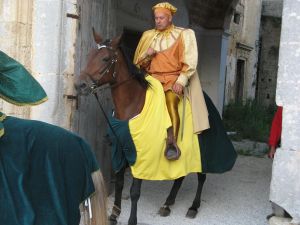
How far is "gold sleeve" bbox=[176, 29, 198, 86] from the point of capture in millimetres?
4629

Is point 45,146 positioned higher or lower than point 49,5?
lower

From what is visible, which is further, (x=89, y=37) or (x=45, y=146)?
(x=89, y=37)

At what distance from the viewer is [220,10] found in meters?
9.61

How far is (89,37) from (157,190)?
201cm

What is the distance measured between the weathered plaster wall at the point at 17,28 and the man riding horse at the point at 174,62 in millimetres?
1104

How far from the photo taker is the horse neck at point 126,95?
4.40 meters

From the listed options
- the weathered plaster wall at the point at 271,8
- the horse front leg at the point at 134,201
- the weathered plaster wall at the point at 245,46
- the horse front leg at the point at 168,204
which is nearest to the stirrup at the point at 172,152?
the horse front leg at the point at 134,201

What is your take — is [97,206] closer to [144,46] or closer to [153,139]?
[153,139]

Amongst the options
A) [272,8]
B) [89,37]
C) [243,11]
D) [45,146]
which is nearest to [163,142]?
[89,37]

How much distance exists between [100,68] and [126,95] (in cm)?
36

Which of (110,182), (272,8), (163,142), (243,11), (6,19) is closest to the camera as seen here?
(163,142)

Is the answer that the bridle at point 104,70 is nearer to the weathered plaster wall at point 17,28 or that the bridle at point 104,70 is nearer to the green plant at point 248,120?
the weathered plaster wall at point 17,28

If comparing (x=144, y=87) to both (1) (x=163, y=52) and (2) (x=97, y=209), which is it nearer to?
(1) (x=163, y=52)

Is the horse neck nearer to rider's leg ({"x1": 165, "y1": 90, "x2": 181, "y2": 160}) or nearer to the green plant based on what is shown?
rider's leg ({"x1": 165, "y1": 90, "x2": 181, "y2": 160})
